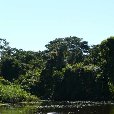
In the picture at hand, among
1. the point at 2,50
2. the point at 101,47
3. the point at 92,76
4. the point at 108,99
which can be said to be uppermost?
the point at 2,50

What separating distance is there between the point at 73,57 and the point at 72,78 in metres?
36.9

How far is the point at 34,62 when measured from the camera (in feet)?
366

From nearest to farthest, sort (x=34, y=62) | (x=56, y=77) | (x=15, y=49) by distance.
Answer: (x=56, y=77), (x=34, y=62), (x=15, y=49)

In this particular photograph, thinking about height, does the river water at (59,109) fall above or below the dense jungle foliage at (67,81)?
below

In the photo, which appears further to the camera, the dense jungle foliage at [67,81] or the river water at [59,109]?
the dense jungle foliage at [67,81]

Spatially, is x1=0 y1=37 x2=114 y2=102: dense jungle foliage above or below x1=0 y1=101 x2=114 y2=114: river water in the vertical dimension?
above

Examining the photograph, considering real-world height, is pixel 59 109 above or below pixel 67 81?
below

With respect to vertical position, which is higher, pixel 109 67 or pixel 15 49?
pixel 15 49

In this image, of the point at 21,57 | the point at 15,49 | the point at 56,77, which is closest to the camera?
the point at 56,77

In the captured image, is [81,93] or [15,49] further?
[15,49]

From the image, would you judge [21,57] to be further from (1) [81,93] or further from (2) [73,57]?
(1) [81,93]

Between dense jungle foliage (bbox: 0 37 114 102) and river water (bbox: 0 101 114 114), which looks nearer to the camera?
river water (bbox: 0 101 114 114)

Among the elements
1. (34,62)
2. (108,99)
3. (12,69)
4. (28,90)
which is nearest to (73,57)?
(34,62)

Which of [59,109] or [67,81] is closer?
[59,109]
